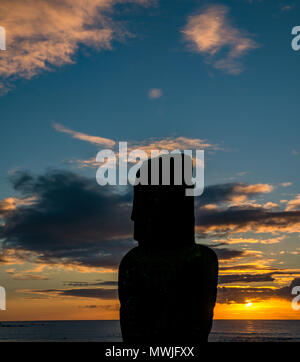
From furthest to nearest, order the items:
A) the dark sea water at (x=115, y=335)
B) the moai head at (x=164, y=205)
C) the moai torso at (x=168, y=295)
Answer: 1. the dark sea water at (x=115, y=335)
2. the moai head at (x=164, y=205)
3. the moai torso at (x=168, y=295)

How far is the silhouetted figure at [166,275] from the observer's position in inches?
385

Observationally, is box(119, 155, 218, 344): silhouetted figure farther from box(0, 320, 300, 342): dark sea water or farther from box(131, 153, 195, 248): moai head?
box(0, 320, 300, 342): dark sea water

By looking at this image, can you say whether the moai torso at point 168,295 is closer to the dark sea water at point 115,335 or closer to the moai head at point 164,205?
the moai head at point 164,205

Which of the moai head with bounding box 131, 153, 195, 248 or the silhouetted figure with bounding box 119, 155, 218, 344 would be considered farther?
the moai head with bounding box 131, 153, 195, 248

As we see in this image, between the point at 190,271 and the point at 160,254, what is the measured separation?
28.0 inches

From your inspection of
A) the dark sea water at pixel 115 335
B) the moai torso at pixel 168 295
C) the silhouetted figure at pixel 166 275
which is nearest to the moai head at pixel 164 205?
the silhouetted figure at pixel 166 275

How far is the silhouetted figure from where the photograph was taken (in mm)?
9781

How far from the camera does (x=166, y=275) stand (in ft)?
32.4

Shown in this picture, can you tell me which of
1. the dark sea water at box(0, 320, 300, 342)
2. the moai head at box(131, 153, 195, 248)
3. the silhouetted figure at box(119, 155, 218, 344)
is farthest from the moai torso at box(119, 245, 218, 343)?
the dark sea water at box(0, 320, 300, 342)

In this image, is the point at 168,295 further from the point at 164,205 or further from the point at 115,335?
the point at 115,335

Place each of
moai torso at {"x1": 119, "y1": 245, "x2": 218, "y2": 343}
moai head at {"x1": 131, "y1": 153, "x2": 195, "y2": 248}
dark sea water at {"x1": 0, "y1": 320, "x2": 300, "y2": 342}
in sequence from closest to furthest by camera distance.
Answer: moai torso at {"x1": 119, "y1": 245, "x2": 218, "y2": 343}
moai head at {"x1": 131, "y1": 153, "x2": 195, "y2": 248}
dark sea water at {"x1": 0, "y1": 320, "x2": 300, "y2": 342}

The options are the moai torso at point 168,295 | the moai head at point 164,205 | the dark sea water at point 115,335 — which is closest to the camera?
the moai torso at point 168,295
